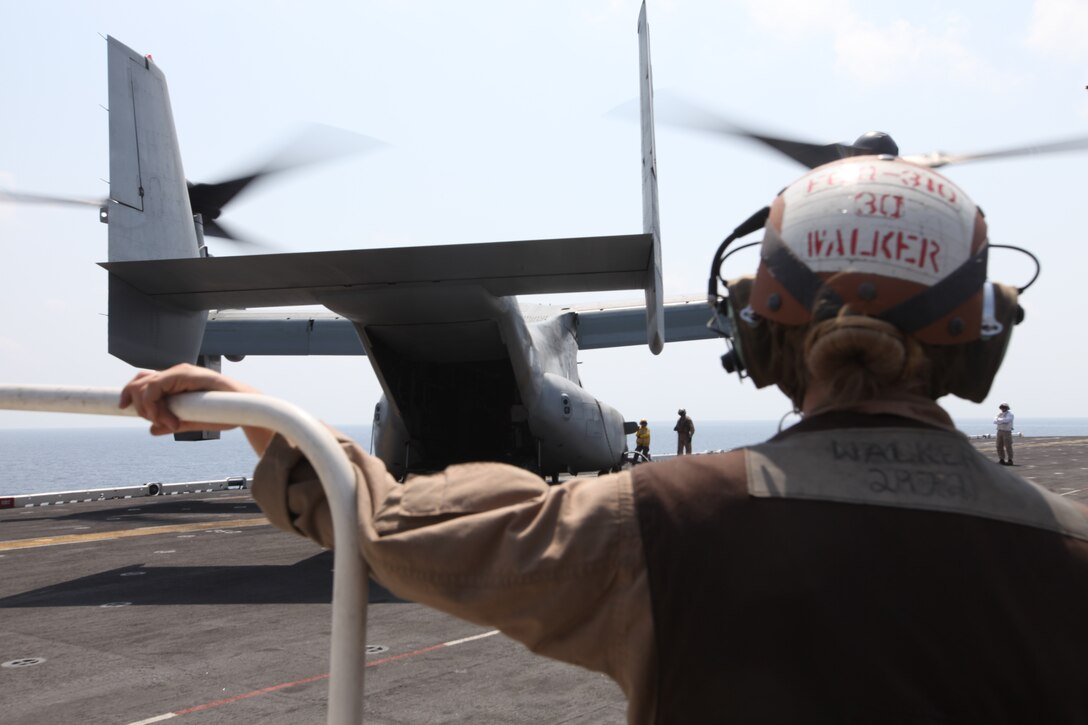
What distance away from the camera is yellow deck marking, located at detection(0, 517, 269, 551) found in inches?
551

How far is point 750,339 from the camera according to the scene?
178 centimetres

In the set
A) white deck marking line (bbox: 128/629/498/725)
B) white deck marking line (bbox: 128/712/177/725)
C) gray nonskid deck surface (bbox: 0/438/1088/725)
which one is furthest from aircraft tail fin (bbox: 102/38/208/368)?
white deck marking line (bbox: 128/712/177/725)

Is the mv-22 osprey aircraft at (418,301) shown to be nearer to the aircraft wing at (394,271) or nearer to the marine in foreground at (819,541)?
the aircraft wing at (394,271)

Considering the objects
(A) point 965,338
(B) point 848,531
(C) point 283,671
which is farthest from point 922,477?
(C) point 283,671

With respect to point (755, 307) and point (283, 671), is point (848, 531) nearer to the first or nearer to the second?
point (755, 307)

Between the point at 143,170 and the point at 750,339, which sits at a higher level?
the point at 143,170

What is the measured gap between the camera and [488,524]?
145 cm

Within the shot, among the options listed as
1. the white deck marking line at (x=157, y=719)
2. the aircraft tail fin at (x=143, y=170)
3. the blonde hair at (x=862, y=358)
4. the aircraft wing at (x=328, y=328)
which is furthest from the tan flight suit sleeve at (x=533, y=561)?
the aircraft wing at (x=328, y=328)

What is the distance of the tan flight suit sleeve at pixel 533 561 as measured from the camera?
1.41 meters

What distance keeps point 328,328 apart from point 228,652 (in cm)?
1167

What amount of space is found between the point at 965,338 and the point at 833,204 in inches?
13.4

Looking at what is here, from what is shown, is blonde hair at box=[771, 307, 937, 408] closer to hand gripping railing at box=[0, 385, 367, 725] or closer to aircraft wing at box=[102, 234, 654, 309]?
hand gripping railing at box=[0, 385, 367, 725]

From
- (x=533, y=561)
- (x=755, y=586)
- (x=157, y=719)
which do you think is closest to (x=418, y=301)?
(x=157, y=719)

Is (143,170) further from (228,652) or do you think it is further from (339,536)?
(339,536)
